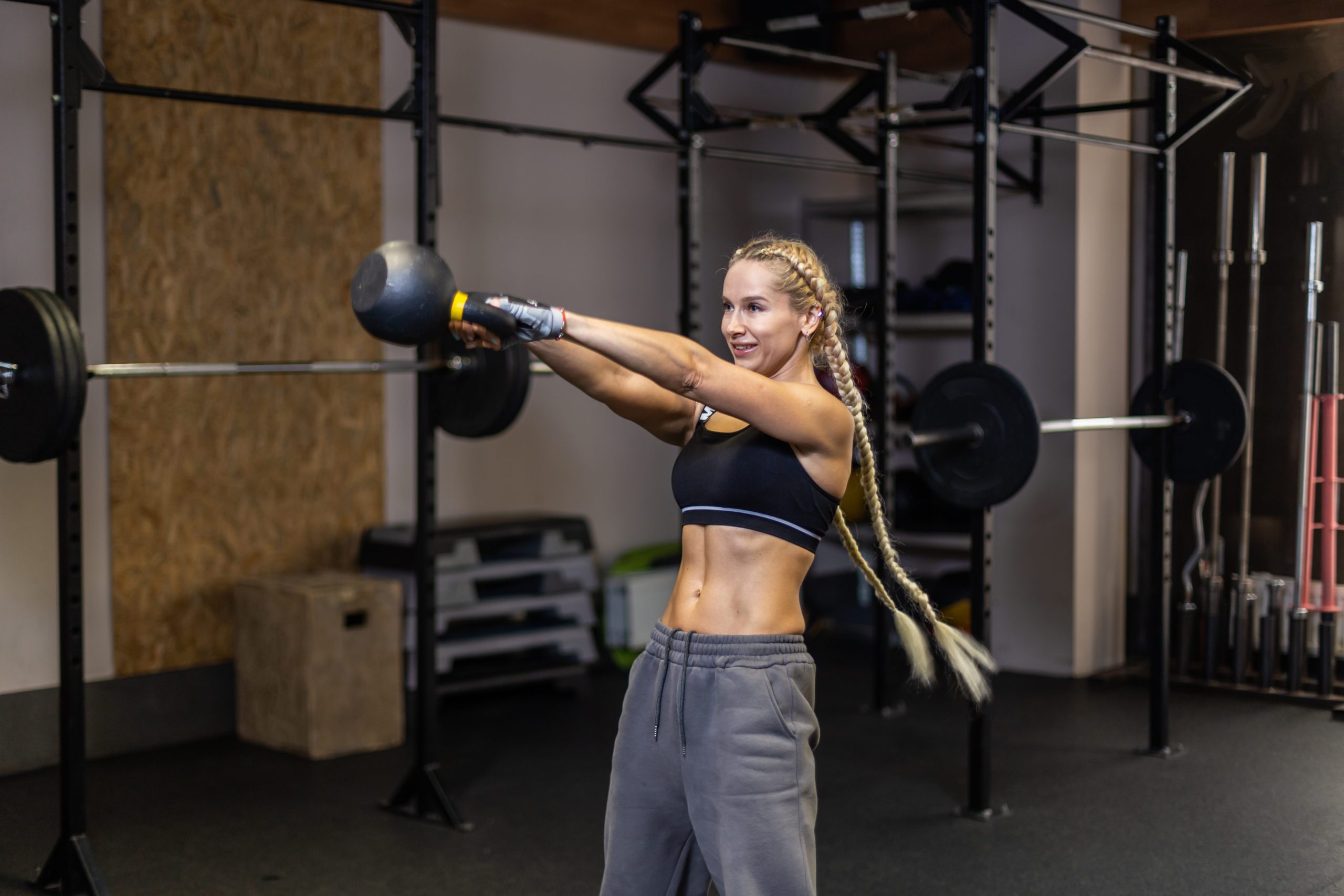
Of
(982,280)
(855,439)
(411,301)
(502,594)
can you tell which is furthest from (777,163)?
(411,301)

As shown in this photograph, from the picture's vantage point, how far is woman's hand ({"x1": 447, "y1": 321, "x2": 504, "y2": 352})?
1.69 meters

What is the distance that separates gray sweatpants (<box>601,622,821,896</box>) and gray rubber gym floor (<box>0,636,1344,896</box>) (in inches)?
43.9

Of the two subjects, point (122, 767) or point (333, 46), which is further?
point (333, 46)

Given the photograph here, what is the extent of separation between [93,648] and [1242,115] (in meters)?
3.73

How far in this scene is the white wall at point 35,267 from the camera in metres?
3.76

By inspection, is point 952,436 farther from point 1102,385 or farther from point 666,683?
point 1102,385

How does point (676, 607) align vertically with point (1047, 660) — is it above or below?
above

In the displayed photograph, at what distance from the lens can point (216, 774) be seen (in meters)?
3.81

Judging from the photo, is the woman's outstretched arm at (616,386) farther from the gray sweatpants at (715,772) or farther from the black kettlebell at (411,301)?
the gray sweatpants at (715,772)

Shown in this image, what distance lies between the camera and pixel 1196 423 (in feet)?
12.9

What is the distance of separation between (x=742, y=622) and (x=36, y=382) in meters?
1.56

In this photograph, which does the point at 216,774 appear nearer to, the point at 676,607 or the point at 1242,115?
the point at 676,607

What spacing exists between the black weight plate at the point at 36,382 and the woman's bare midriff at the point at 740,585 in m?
1.37

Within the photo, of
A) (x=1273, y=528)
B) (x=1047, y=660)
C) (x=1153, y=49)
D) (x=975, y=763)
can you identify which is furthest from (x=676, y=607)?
(x=1047, y=660)
